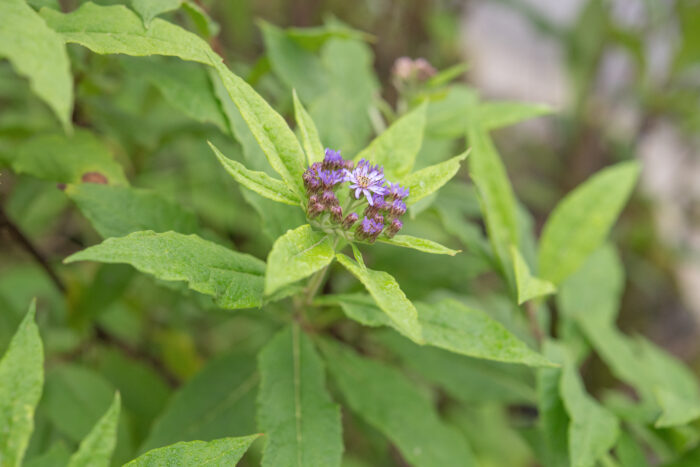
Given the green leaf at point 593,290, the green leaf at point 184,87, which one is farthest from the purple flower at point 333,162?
the green leaf at point 593,290

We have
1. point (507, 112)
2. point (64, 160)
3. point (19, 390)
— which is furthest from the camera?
point (507, 112)

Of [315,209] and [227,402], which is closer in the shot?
[315,209]

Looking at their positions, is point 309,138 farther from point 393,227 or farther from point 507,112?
point 507,112

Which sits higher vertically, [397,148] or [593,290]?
[397,148]

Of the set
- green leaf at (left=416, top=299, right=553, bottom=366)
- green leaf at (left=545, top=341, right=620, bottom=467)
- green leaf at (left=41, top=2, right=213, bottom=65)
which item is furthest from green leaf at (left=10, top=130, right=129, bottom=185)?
green leaf at (left=545, top=341, right=620, bottom=467)

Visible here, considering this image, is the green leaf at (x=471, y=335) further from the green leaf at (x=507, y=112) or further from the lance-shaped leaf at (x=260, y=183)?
the green leaf at (x=507, y=112)

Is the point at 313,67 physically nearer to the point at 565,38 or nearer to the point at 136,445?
the point at 136,445

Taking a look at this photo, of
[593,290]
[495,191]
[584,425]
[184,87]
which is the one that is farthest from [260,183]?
[593,290]
